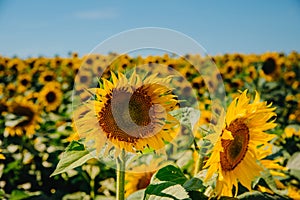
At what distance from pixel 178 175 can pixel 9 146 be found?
2.11 meters

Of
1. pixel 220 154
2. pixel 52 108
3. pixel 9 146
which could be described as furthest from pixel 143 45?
pixel 52 108

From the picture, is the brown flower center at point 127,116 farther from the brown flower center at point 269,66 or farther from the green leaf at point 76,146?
the brown flower center at point 269,66

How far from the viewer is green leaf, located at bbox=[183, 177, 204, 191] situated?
1.26 metres

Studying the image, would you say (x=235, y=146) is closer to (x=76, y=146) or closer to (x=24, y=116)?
(x=76, y=146)

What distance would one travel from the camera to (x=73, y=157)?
4.00 ft

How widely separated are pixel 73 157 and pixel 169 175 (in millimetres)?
255

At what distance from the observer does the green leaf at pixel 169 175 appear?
131 cm

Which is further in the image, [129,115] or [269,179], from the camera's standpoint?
[269,179]

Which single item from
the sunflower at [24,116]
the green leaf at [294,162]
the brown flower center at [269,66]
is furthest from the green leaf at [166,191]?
the brown flower center at [269,66]

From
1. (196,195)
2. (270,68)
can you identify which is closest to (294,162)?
(196,195)

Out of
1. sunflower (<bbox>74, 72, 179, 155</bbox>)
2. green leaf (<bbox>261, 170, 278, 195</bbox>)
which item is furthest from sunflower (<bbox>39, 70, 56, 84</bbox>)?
Answer: sunflower (<bbox>74, 72, 179, 155</bbox>)

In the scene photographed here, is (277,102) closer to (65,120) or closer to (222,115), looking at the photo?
(65,120)

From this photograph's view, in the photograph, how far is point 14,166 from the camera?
2.86 metres

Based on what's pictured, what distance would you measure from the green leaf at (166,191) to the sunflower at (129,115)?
98 mm
